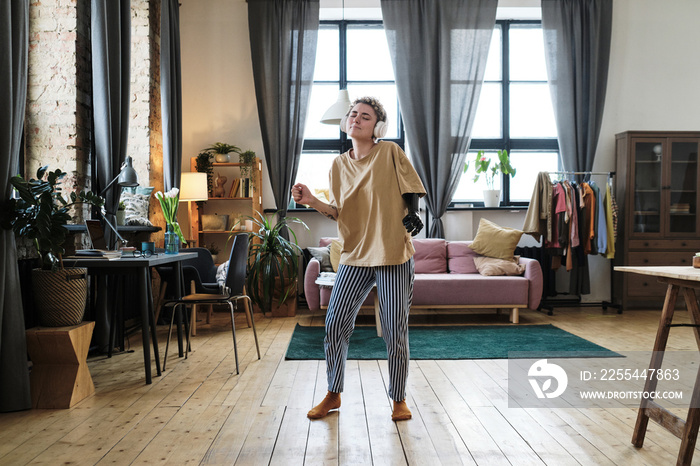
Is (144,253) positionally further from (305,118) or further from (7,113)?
(305,118)

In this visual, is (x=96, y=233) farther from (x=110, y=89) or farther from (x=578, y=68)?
(x=578, y=68)

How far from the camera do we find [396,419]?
8.17ft

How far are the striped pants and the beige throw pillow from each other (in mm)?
3128

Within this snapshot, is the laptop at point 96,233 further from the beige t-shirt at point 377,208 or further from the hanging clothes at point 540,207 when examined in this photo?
the hanging clothes at point 540,207

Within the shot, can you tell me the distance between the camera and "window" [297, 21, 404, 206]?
21.3 feet

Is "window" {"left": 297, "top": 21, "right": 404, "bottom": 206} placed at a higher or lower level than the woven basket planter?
higher

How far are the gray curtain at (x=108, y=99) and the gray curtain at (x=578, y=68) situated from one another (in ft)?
15.4

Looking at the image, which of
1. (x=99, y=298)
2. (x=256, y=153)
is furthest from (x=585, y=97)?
(x=99, y=298)

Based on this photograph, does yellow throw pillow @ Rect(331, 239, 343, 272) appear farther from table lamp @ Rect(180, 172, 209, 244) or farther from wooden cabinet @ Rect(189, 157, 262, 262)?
table lamp @ Rect(180, 172, 209, 244)

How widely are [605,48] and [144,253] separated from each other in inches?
222

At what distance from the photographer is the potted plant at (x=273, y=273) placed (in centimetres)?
547

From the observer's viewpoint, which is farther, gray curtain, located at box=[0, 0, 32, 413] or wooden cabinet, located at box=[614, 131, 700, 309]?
wooden cabinet, located at box=[614, 131, 700, 309]

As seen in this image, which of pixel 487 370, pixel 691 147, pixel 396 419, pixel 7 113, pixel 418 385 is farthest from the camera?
pixel 691 147

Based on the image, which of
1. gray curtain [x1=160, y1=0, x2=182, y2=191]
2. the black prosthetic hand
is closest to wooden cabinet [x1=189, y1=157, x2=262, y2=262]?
gray curtain [x1=160, y1=0, x2=182, y2=191]
